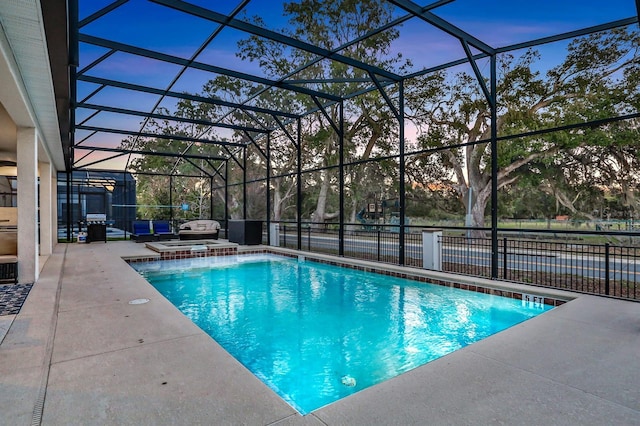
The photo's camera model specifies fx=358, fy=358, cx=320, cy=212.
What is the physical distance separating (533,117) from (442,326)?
10.8 meters

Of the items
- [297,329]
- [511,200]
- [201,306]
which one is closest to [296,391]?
[297,329]

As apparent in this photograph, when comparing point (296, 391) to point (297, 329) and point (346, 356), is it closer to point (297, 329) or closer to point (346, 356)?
point (346, 356)

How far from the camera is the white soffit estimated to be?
242cm

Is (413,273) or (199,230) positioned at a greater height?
(199,230)

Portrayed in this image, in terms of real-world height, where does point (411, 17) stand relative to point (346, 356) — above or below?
above

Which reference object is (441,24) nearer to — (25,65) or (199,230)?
(25,65)

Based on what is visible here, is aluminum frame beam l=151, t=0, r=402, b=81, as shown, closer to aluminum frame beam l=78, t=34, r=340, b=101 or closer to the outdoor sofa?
aluminum frame beam l=78, t=34, r=340, b=101

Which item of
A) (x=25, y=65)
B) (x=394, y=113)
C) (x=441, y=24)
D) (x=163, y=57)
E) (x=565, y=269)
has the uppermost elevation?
(x=441, y=24)

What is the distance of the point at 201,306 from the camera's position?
16.1 feet

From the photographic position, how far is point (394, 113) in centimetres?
663

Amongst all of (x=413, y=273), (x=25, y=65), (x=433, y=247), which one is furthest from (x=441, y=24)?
(x=25, y=65)

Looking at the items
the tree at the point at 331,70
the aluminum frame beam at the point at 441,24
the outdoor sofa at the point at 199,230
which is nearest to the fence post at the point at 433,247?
the aluminum frame beam at the point at 441,24

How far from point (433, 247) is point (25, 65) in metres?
5.84

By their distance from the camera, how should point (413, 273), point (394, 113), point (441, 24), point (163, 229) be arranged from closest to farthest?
point (441, 24) → point (413, 273) → point (394, 113) → point (163, 229)
